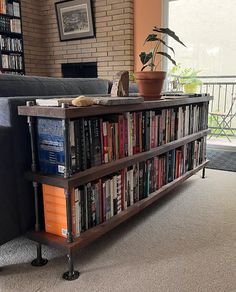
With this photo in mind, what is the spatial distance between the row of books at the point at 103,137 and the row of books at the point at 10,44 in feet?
11.6

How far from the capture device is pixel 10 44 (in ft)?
15.6

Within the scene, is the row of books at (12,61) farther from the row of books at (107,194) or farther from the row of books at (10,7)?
the row of books at (107,194)

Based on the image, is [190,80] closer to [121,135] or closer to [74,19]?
[74,19]

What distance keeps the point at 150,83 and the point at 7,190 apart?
110 centimetres

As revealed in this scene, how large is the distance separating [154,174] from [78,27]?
3.65 meters

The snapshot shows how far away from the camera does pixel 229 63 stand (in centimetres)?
496

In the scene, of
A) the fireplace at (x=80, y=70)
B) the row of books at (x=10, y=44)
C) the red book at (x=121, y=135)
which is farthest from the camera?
the fireplace at (x=80, y=70)

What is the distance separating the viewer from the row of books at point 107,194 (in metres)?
1.37

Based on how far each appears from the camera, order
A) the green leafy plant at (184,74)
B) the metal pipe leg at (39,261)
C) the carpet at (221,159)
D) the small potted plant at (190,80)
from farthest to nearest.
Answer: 1. the green leafy plant at (184,74)
2. the small potted plant at (190,80)
3. the carpet at (221,159)
4. the metal pipe leg at (39,261)

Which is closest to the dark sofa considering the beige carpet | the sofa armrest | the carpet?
the sofa armrest

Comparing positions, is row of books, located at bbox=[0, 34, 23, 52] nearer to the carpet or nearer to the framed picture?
the framed picture

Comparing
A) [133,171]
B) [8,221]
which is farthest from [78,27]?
[8,221]

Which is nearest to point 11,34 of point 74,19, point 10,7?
point 10,7

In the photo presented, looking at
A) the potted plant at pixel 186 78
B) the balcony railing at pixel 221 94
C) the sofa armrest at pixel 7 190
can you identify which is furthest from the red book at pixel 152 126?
the balcony railing at pixel 221 94
